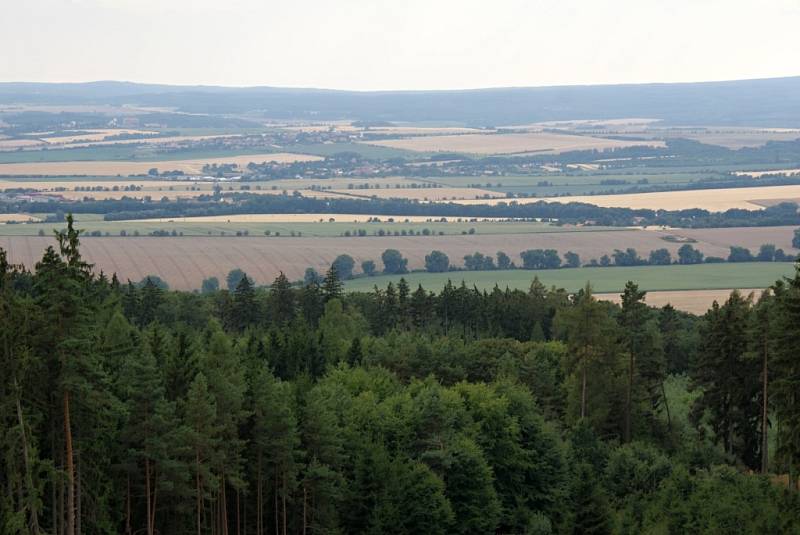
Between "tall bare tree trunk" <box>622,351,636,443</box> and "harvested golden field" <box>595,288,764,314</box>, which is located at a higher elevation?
"tall bare tree trunk" <box>622,351,636,443</box>

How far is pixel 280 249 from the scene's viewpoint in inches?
6644

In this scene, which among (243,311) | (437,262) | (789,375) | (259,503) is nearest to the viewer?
(789,375)

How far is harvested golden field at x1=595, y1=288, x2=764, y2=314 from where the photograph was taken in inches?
4963

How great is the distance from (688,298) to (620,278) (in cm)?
1690

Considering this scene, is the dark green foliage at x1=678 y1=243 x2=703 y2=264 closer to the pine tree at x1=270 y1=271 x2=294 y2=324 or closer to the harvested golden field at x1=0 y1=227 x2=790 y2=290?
the harvested golden field at x1=0 y1=227 x2=790 y2=290

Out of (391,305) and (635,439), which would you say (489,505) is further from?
(391,305)

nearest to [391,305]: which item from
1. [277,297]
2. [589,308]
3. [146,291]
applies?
[277,297]

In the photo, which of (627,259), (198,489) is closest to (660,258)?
(627,259)

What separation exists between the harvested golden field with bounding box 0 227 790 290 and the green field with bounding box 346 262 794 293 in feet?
22.6

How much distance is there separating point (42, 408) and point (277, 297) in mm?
65386

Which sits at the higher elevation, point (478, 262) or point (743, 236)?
point (743, 236)

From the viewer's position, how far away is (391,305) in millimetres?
109062

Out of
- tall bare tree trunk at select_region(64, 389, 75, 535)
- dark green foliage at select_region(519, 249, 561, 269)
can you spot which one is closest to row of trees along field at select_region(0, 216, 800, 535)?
tall bare tree trunk at select_region(64, 389, 75, 535)

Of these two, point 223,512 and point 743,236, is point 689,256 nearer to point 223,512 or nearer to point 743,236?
point 743,236
